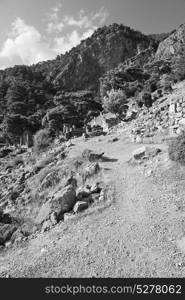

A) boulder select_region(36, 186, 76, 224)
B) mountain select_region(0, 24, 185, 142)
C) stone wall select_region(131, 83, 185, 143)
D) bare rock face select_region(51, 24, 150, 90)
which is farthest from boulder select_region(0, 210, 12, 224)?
bare rock face select_region(51, 24, 150, 90)

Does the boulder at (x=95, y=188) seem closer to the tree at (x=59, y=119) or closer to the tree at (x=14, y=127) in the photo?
the tree at (x=59, y=119)

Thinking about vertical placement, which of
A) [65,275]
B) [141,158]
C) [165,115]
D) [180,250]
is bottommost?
[65,275]

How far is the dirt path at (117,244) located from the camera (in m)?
9.33

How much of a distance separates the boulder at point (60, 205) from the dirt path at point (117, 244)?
989 millimetres

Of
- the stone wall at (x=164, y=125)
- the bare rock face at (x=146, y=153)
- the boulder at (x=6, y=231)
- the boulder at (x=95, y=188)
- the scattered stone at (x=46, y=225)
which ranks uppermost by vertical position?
the stone wall at (x=164, y=125)

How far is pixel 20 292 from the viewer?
8.39 meters

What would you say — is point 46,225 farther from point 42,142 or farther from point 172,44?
point 172,44

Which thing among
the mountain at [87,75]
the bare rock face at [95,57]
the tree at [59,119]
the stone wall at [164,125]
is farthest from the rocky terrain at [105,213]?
the bare rock face at [95,57]

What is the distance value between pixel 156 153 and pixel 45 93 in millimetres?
79724

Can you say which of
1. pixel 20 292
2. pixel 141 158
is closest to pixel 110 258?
Result: pixel 20 292

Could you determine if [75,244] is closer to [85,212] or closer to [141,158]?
[85,212]

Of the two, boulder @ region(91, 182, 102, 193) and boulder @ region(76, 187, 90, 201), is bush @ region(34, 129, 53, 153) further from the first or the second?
boulder @ region(76, 187, 90, 201)

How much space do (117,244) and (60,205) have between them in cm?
423

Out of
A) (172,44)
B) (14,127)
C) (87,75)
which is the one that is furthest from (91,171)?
(87,75)
